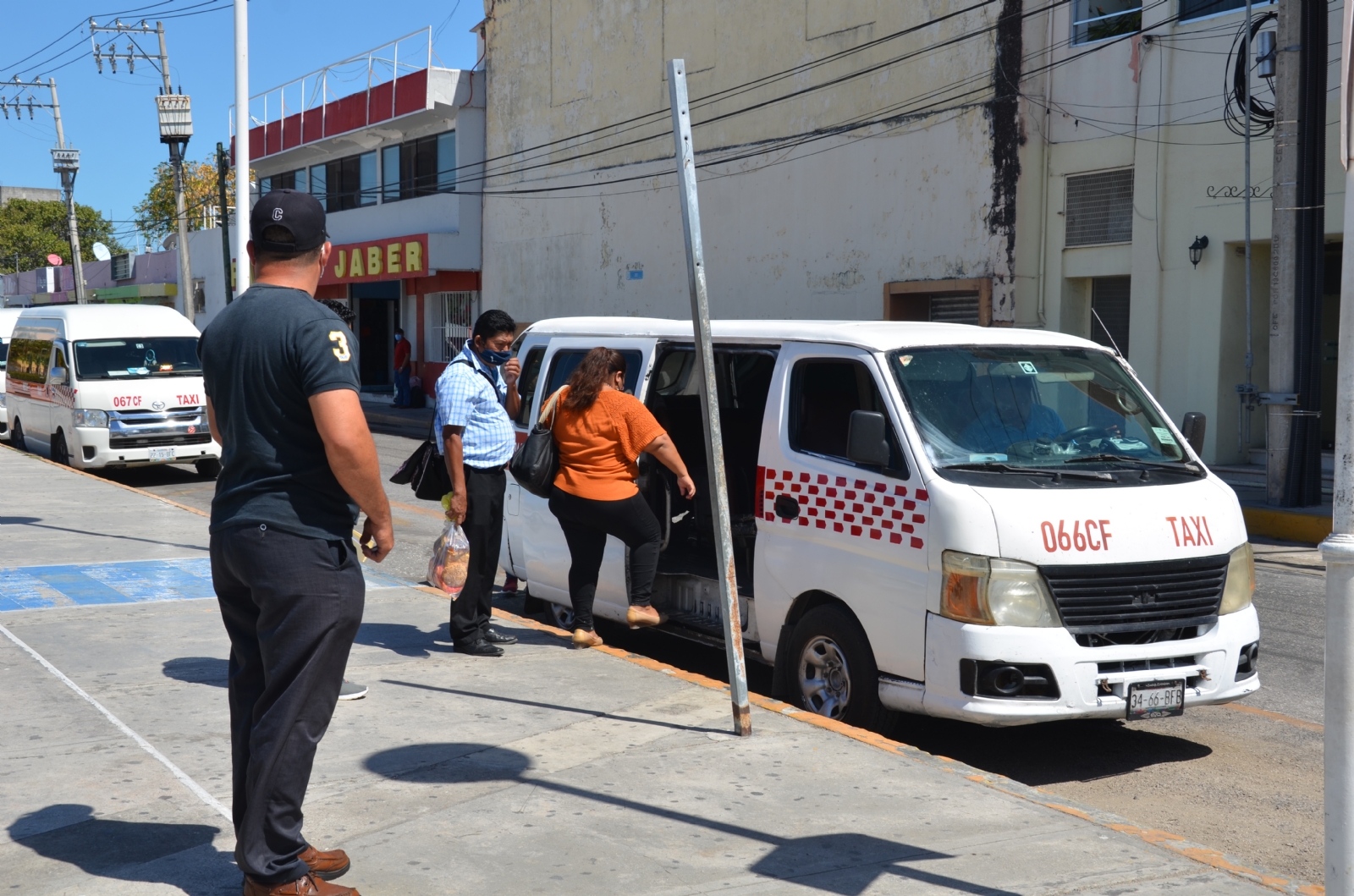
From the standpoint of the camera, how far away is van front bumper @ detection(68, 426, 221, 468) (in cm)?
1681

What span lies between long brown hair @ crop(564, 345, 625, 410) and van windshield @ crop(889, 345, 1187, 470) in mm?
1568

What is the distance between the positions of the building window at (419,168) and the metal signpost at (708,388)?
2994cm

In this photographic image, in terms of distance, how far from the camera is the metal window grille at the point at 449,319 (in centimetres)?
3503

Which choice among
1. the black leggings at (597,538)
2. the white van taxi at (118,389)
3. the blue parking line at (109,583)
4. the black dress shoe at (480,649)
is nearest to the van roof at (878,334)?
the black leggings at (597,538)

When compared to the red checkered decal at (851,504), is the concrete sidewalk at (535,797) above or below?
below

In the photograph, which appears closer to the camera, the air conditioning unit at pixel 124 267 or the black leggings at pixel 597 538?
the black leggings at pixel 597 538

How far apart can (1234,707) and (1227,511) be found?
5.11 ft

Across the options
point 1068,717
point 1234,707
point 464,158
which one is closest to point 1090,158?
point 1234,707

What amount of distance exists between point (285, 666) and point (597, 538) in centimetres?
356

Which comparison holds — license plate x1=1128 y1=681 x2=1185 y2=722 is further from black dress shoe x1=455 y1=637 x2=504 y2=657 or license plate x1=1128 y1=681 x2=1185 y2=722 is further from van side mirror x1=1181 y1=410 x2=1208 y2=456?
black dress shoe x1=455 y1=637 x2=504 y2=657

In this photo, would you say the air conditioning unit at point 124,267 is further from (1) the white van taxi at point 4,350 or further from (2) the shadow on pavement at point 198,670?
(2) the shadow on pavement at point 198,670

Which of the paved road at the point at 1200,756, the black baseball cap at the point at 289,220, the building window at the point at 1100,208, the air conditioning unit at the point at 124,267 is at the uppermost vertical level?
the air conditioning unit at the point at 124,267

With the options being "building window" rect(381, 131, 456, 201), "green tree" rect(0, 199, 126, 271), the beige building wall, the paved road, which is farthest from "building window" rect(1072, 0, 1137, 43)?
"green tree" rect(0, 199, 126, 271)

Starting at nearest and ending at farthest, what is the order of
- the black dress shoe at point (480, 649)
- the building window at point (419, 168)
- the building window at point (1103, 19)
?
the black dress shoe at point (480, 649)
the building window at point (1103, 19)
the building window at point (419, 168)
